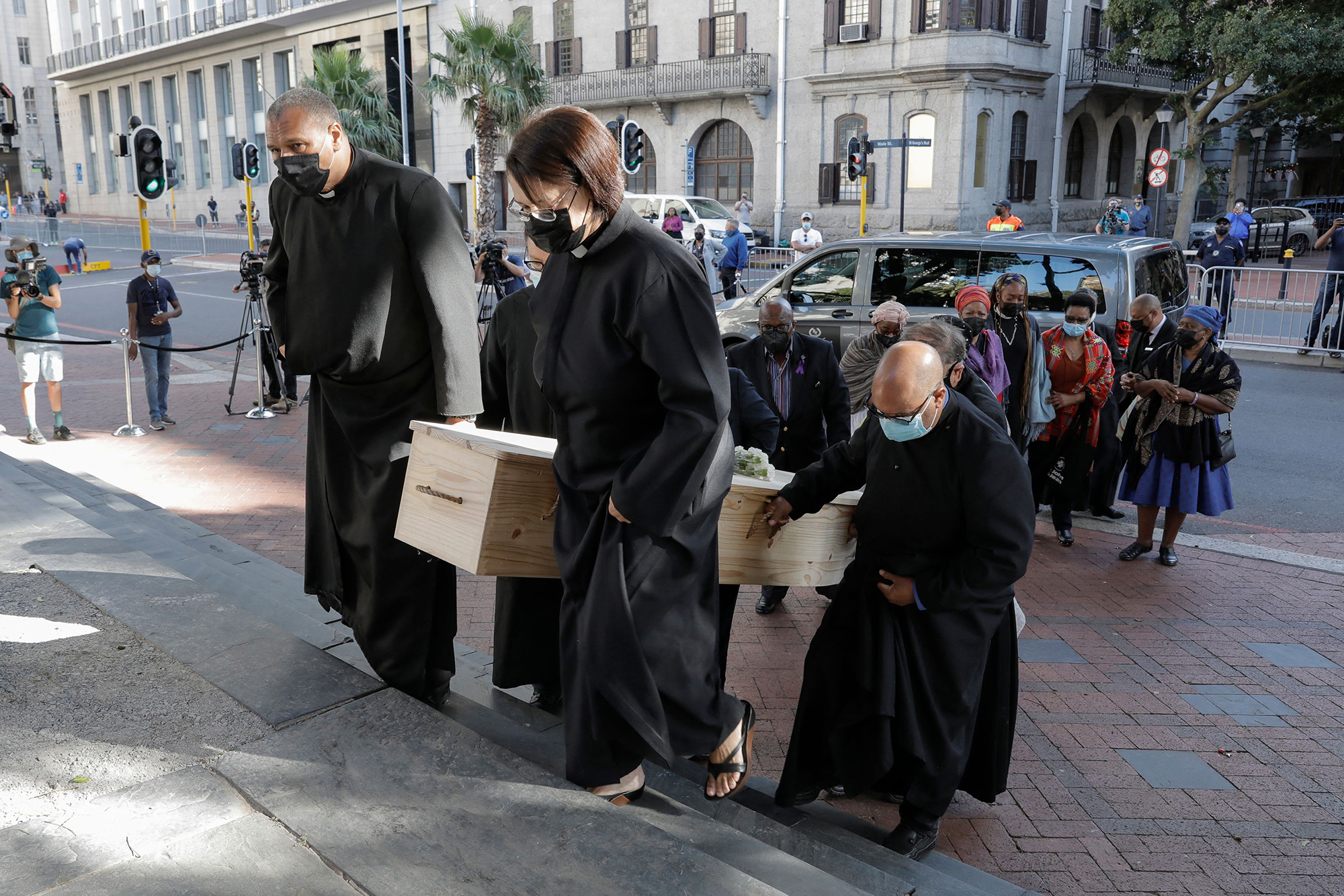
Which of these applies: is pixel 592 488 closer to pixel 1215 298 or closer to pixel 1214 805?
pixel 1214 805

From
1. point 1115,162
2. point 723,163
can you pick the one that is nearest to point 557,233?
point 723,163

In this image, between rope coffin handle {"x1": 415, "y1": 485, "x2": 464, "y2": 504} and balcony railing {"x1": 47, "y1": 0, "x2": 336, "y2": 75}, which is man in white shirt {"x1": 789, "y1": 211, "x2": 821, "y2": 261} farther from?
balcony railing {"x1": 47, "y1": 0, "x2": 336, "y2": 75}

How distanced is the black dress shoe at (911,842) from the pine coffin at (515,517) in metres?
0.82

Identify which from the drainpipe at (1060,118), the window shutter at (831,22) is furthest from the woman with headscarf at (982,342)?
the window shutter at (831,22)

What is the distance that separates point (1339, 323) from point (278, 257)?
47.0 ft

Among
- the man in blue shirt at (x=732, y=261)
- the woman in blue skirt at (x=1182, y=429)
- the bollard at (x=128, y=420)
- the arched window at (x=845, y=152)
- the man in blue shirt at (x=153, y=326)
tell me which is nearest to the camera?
the woman in blue skirt at (x=1182, y=429)

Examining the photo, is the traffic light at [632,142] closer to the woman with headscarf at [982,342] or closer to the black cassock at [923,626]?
the woman with headscarf at [982,342]

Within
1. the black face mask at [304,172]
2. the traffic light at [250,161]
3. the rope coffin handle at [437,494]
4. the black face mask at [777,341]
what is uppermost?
the traffic light at [250,161]

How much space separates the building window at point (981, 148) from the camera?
3025 centimetres

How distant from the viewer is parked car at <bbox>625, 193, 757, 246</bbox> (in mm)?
26312

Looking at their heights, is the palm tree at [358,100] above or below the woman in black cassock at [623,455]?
above

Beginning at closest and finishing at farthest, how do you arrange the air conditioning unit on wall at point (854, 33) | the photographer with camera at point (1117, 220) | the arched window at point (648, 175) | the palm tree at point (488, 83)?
the photographer with camera at point (1117, 220) → the palm tree at point (488, 83) → the air conditioning unit on wall at point (854, 33) → the arched window at point (648, 175)

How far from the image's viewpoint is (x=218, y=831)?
275cm

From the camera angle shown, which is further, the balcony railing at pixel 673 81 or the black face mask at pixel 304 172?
the balcony railing at pixel 673 81
